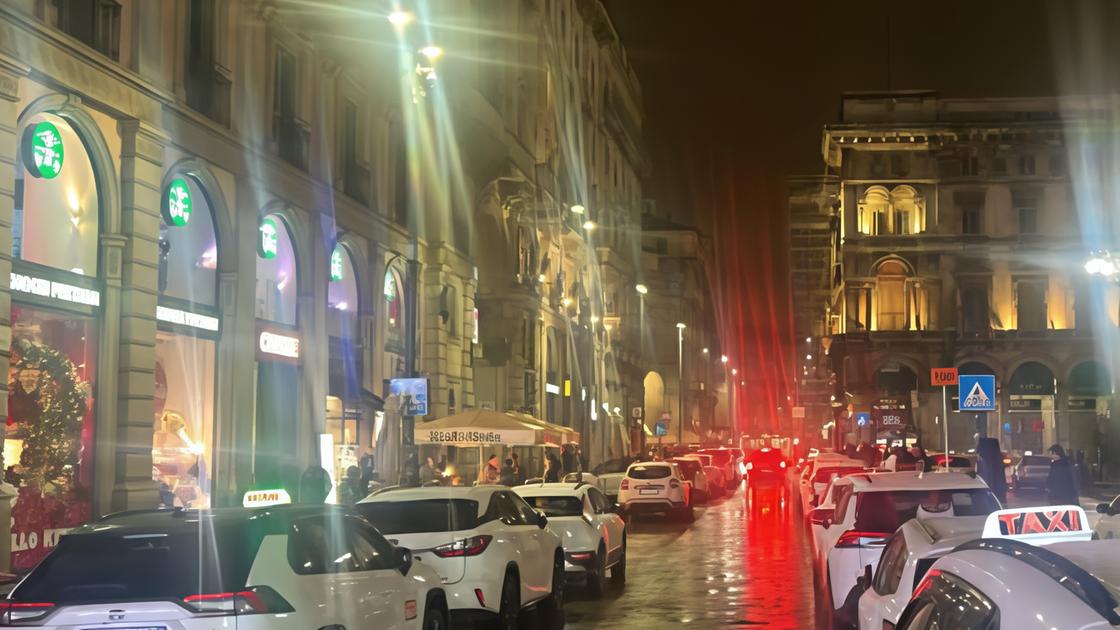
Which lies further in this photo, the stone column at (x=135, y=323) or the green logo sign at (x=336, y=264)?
the green logo sign at (x=336, y=264)

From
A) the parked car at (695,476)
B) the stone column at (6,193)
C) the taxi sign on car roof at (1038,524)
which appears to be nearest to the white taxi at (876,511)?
the taxi sign on car roof at (1038,524)

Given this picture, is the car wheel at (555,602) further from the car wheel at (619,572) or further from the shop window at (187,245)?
the shop window at (187,245)

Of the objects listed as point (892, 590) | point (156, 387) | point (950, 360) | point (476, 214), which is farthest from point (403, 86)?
point (950, 360)

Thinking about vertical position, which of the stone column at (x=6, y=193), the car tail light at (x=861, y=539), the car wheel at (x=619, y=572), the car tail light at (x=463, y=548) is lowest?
the car wheel at (x=619, y=572)

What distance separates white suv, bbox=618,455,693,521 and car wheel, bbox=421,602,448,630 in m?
25.7

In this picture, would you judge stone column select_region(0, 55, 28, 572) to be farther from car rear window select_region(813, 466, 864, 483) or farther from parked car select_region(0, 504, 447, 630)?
car rear window select_region(813, 466, 864, 483)

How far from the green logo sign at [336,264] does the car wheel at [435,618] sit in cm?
2077

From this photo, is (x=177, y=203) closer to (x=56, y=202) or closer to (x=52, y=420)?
(x=56, y=202)

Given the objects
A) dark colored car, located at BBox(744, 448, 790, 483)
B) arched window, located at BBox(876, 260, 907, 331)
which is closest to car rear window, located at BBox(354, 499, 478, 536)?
dark colored car, located at BBox(744, 448, 790, 483)

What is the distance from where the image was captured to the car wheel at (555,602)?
16312 millimetres

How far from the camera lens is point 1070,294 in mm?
85250

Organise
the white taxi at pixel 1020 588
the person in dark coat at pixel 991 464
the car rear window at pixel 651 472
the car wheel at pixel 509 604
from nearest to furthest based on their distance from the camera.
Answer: the white taxi at pixel 1020 588 < the car wheel at pixel 509 604 < the person in dark coat at pixel 991 464 < the car rear window at pixel 651 472

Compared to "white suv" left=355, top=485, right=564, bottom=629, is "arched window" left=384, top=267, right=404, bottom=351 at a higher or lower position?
higher

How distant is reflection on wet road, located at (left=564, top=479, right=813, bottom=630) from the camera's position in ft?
53.4
